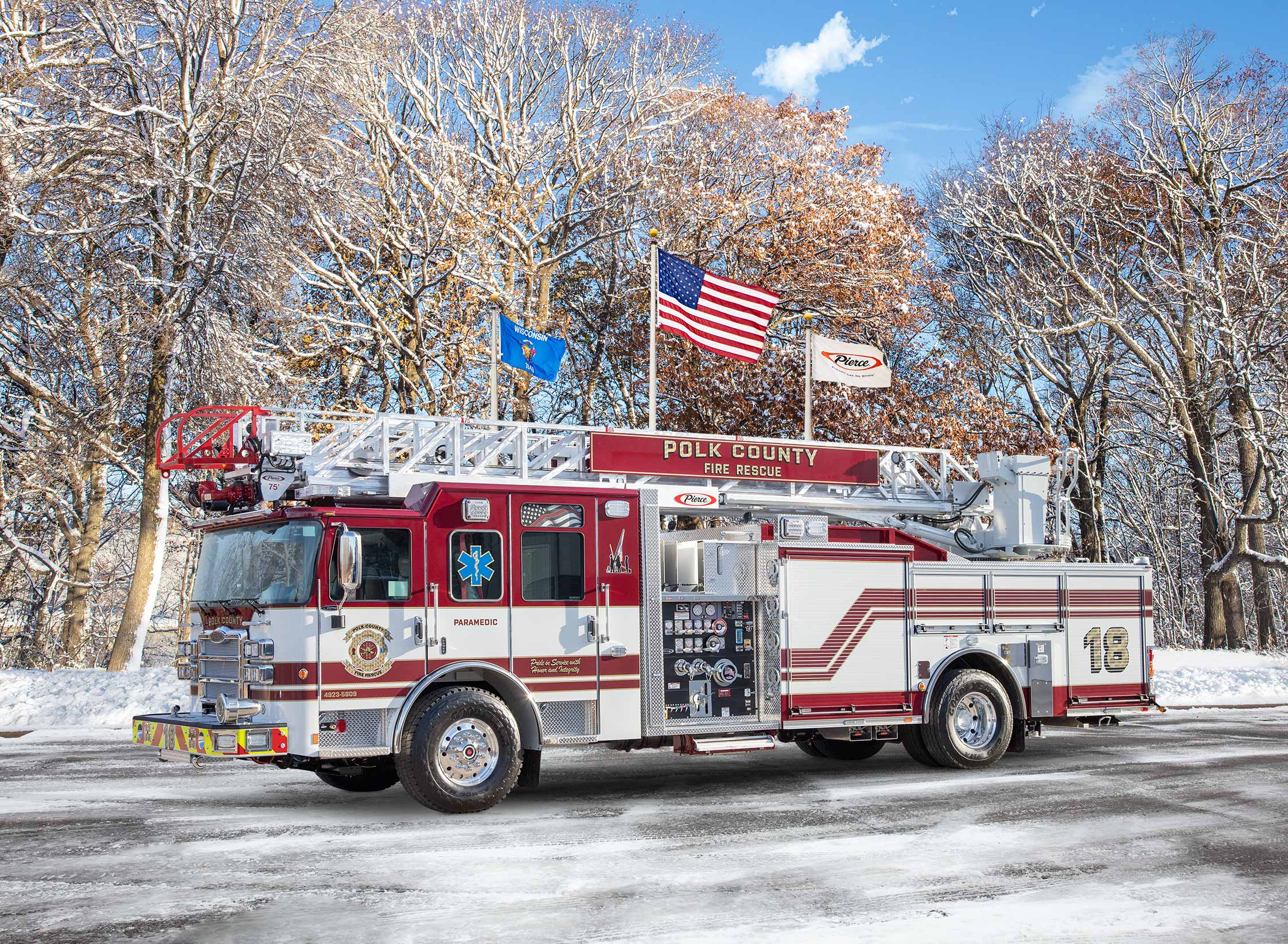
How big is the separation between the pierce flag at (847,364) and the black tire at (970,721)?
20.2ft

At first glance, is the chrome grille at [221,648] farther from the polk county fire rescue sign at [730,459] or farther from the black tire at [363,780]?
the polk county fire rescue sign at [730,459]

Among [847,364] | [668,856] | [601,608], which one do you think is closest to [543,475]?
[601,608]

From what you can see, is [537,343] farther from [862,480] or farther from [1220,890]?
[1220,890]

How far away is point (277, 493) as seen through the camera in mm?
9875

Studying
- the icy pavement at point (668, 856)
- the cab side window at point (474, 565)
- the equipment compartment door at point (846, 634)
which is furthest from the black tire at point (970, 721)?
the cab side window at point (474, 565)

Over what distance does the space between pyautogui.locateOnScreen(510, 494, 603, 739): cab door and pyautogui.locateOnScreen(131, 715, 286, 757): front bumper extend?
77.8 inches

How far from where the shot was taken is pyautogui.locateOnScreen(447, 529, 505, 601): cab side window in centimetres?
989

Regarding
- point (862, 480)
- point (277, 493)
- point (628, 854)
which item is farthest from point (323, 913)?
point (862, 480)

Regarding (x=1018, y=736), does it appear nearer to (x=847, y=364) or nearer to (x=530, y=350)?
(x=847, y=364)

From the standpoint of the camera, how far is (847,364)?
18.1 meters

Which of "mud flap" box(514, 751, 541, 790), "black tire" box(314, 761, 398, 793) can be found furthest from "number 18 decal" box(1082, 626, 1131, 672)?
"black tire" box(314, 761, 398, 793)

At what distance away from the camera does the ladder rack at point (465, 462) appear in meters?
10.2

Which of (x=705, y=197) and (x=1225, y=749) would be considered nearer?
(x=1225, y=749)

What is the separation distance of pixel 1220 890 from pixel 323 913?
5161 mm
